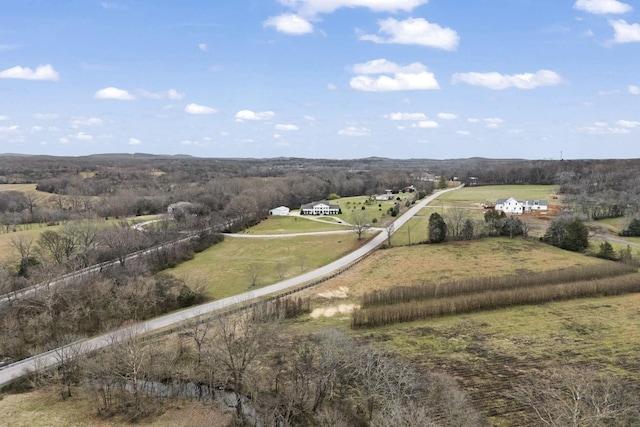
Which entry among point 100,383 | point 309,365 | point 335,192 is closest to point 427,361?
point 309,365

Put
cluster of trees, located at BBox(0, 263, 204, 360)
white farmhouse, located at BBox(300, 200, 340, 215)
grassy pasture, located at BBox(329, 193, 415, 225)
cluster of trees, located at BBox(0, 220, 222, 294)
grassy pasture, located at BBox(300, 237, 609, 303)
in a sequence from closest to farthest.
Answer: cluster of trees, located at BBox(0, 263, 204, 360) → grassy pasture, located at BBox(300, 237, 609, 303) → cluster of trees, located at BBox(0, 220, 222, 294) → grassy pasture, located at BBox(329, 193, 415, 225) → white farmhouse, located at BBox(300, 200, 340, 215)

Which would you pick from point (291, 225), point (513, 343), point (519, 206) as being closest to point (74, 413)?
point (513, 343)

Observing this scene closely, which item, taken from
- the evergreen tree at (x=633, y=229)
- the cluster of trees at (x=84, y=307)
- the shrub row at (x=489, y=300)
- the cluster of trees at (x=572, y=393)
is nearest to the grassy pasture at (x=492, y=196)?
the evergreen tree at (x=633, y=229)

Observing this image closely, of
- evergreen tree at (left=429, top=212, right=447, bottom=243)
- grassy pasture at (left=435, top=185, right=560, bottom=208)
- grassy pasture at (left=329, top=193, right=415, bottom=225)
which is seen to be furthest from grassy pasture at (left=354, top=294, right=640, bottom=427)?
grassy pasture at (left=435, top=185, right=560, bottom=208)

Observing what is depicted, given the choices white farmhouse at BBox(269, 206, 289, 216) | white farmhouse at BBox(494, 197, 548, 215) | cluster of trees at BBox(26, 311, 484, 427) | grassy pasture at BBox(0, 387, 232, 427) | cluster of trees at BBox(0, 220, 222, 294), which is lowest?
grassy pasture at BBox(0, 387, 232, 427)

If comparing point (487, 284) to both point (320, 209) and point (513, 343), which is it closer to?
point (513, 343)

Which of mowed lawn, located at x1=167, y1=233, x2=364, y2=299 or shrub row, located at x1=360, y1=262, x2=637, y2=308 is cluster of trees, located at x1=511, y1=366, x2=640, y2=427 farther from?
mowed lawn, located at x1=167, y1=233, x2=364, y2=299
